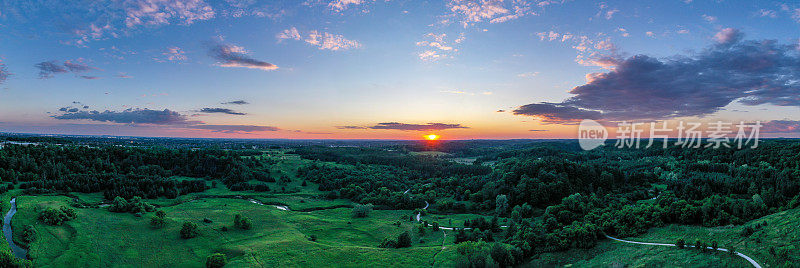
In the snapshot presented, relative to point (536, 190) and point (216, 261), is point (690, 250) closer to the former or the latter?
point (536, 190)

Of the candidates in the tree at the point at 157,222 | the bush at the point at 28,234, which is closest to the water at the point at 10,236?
the bush at the point at 28,234

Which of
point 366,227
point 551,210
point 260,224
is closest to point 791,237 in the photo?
point 551,210

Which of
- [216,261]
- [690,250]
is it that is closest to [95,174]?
[216,261]

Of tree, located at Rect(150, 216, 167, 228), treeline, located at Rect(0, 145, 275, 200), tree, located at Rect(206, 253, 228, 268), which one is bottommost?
tree, located at Rect(206, 253, 228, 268)

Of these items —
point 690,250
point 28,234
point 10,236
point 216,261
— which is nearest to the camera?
point 690,250

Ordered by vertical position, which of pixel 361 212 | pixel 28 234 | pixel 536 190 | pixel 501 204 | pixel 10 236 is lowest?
pixel 361 212

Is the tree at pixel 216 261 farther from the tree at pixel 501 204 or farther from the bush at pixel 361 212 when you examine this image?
the tree at pixel 501 204

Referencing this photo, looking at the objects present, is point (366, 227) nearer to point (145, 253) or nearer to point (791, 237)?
point (145, 253)

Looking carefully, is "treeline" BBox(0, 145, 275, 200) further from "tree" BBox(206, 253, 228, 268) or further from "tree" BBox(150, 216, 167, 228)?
"tree" BBox(206, 253, 228, 268)

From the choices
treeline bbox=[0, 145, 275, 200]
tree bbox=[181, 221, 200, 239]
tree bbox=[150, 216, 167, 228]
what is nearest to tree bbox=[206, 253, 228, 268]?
tree bbox=[181, 221, 200, 239]
